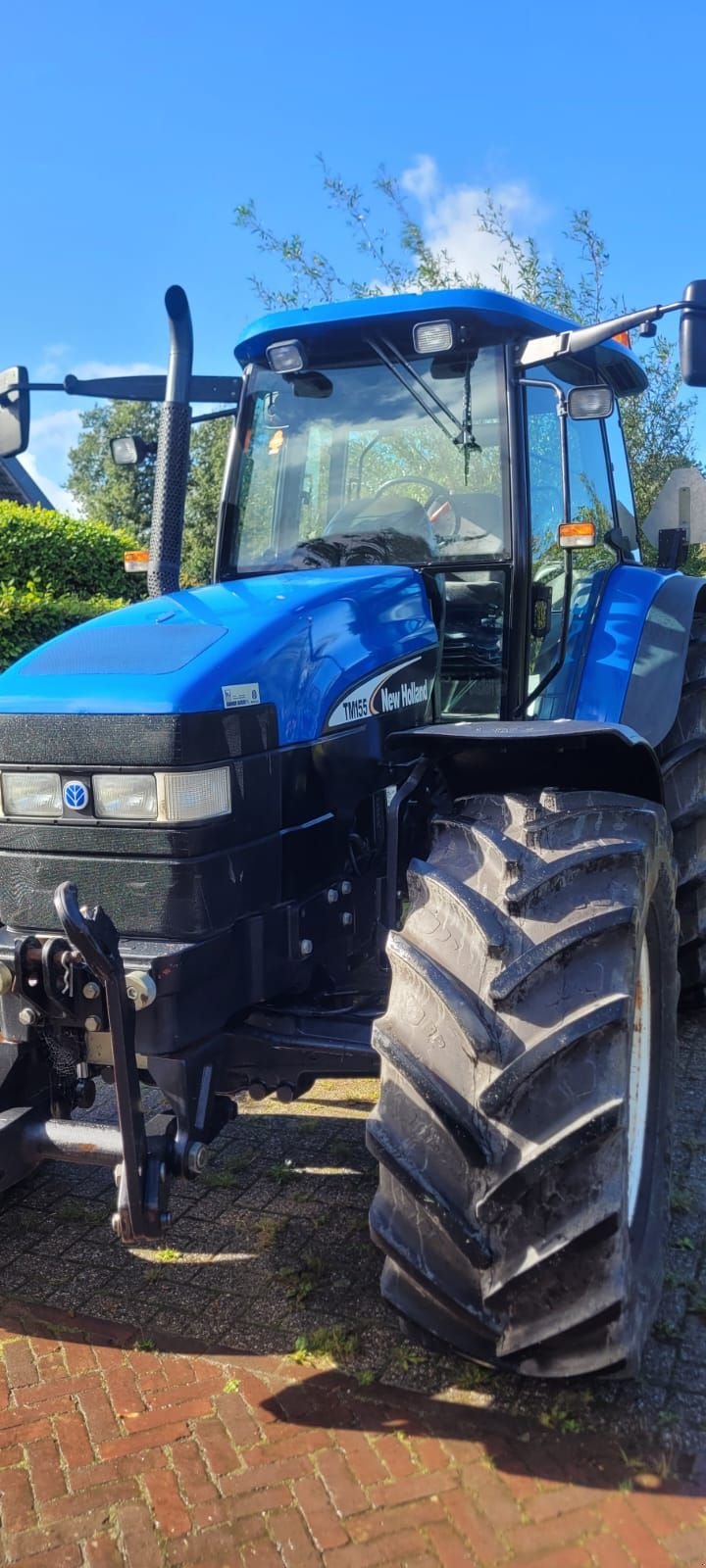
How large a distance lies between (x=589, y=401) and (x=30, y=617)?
6.55 meters

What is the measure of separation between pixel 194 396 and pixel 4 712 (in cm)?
177

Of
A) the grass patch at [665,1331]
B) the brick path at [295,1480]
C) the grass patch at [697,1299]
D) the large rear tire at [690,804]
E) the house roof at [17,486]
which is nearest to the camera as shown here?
the brick path at [295,1480]

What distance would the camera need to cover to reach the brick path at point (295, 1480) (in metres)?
2.01

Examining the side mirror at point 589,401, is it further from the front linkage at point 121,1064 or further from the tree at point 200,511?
the tree at point 200,511

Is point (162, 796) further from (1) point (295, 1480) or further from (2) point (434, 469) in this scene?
(2) point (434, 469)

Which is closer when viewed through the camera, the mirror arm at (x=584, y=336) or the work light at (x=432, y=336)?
the mirror arm at (x=584, y=336)

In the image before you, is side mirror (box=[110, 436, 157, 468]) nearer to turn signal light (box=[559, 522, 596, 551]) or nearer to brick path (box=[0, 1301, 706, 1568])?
turn signal light (box=[559, 522, 596, 551])

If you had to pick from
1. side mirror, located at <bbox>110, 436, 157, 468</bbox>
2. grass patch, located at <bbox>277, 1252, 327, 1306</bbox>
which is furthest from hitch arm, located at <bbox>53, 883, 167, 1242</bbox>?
side mirror, located at <bbox>110, 436, 157, 468</bbox>

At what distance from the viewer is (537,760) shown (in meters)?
2.72

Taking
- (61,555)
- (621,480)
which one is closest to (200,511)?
(61,555)

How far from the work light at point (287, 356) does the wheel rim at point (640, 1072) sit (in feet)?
6.73

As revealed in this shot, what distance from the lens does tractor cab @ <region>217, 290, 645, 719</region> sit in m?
3.44

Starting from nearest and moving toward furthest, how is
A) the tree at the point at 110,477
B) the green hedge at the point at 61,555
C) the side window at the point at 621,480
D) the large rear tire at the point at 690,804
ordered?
the large rear tire at the point at 690,804 < the side window at the point at 621,480 < the green hedge at the point at 61,555 < the tree at the point at 110,477

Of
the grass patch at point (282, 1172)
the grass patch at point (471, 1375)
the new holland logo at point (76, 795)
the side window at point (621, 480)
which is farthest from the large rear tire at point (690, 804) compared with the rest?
the new holland logo at point (76, 795)
